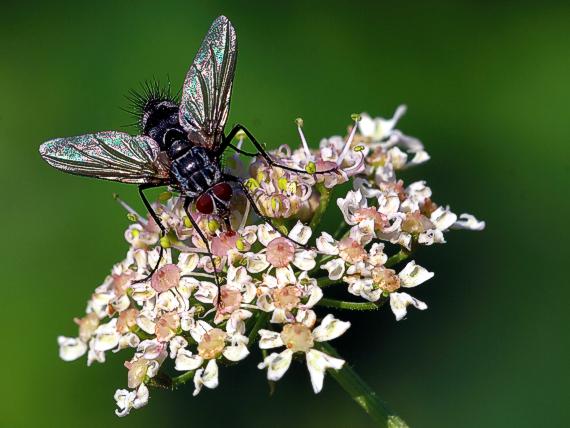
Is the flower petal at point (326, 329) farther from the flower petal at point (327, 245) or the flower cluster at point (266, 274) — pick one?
the flower petal at point (327, 245)

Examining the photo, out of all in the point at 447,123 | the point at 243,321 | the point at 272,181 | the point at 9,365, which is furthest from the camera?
the point at 447,123

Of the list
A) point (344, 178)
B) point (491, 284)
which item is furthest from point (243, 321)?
point (491, 284)

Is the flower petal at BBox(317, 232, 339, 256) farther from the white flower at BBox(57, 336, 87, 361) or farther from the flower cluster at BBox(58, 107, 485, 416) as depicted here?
the white flower at BBox(57, 336, 87, 361)

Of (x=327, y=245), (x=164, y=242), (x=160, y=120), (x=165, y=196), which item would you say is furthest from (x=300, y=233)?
(x=160, y=120)

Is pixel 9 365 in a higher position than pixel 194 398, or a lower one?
higher

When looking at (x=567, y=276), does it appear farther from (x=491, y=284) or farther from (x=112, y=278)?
(x=112, y=278)
